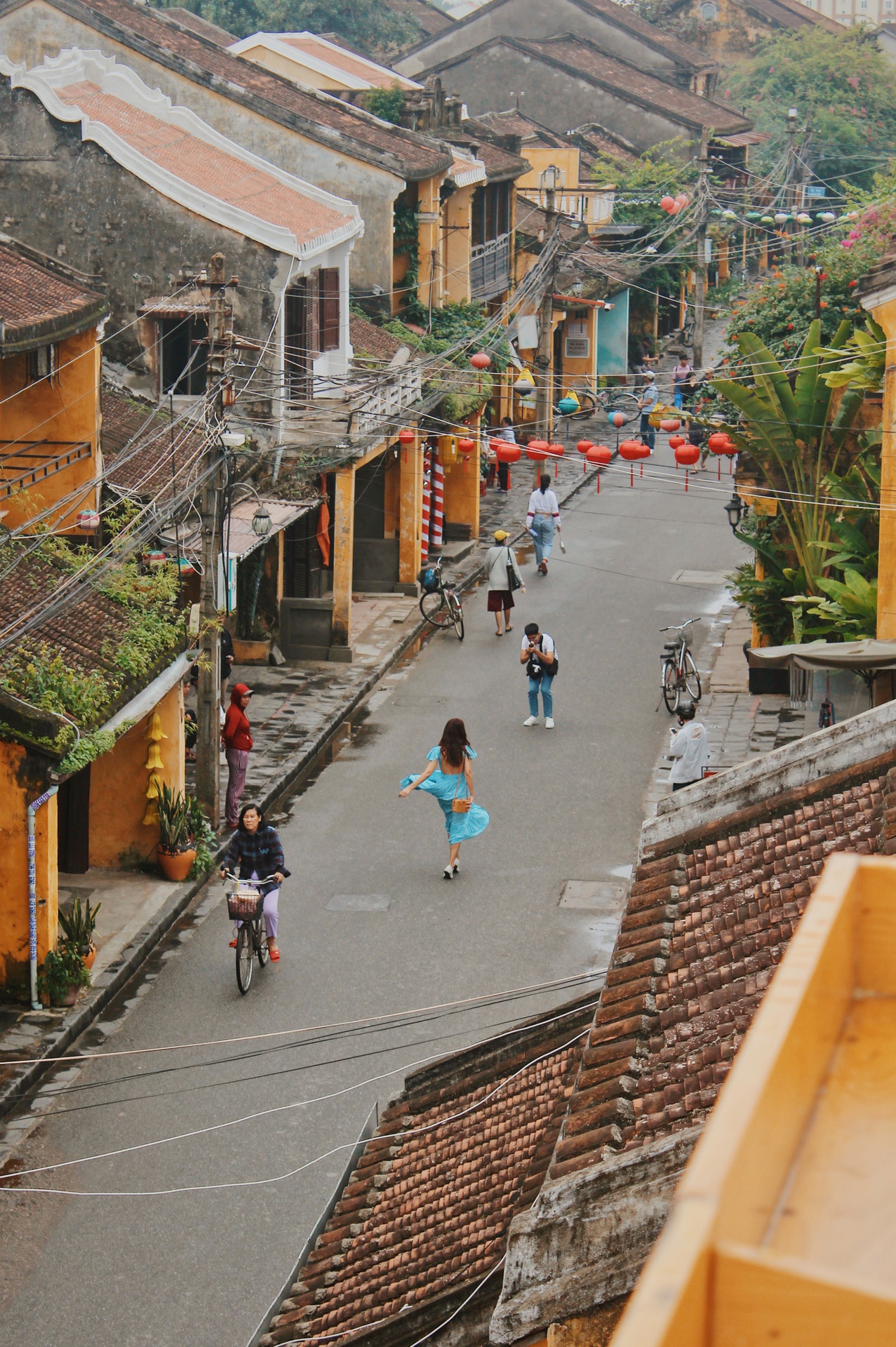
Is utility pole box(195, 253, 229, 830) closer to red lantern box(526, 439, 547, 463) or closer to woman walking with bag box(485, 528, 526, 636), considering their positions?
red lantern box(526, 439, 547, 463)

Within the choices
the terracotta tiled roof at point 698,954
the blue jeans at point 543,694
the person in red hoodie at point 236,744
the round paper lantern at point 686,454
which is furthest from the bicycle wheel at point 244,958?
the round paper lantern at point 686,454

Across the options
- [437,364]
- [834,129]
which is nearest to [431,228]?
[437,364]

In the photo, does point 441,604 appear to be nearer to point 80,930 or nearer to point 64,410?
point 64,410

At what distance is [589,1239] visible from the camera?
609 centimetres

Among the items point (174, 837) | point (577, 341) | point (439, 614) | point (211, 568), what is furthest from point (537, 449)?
point (577, 341)

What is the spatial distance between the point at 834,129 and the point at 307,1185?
56.6 meters

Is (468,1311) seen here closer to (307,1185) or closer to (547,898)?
(307,1185)

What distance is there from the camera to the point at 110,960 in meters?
15.9

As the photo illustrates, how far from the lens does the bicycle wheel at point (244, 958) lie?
15242 millimetres

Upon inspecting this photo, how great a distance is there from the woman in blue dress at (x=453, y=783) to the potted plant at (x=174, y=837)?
7.90 ft

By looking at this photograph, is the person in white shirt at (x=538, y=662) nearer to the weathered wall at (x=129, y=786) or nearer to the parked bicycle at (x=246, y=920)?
the weathered wall at (x=129, y=786)

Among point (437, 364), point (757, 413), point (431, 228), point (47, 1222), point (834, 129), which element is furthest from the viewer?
point (834, 129)

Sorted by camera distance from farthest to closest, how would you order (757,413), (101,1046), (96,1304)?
(757,413)
(101,1046)
(96,1304)

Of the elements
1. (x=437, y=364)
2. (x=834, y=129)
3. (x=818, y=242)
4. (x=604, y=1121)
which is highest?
(x=834, y=129)
